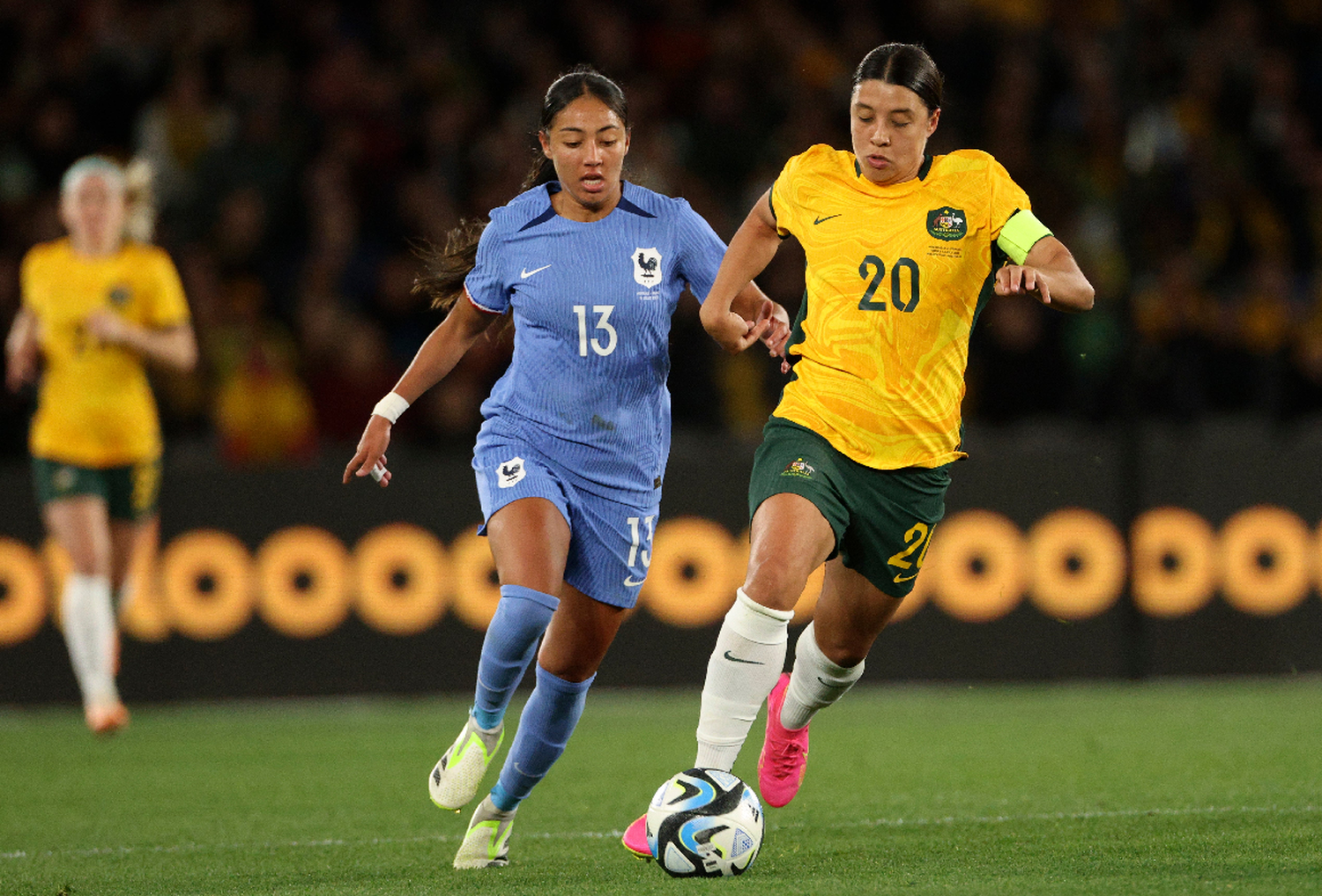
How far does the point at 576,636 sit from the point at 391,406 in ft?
2.97

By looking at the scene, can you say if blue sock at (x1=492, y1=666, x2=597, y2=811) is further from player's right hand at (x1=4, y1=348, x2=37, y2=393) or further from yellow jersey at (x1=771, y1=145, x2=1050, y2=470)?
player's right hand at (x1=4, y1=348, x2=37, y2=393)

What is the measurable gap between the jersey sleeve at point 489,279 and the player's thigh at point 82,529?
4043mm

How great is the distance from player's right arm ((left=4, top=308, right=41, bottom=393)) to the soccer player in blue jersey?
3.92 metres

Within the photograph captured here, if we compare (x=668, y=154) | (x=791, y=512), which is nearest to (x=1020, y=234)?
(x=791, y=512)

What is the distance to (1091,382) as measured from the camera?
11.7m

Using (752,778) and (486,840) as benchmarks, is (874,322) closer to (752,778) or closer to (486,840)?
(486,840)

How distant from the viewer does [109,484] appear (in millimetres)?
8945

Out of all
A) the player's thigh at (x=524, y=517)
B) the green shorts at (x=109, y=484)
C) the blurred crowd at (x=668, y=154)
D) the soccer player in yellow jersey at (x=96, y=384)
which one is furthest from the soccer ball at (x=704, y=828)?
the blurred crowd at (x=668, y=154)

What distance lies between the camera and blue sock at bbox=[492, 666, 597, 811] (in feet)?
17.4

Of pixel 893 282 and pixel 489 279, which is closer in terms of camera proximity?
pixel 893 282

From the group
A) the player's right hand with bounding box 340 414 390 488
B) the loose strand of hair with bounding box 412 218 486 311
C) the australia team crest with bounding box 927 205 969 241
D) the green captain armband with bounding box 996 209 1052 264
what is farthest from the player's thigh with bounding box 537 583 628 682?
the green captain armband with bounding box 996 209 1052 264

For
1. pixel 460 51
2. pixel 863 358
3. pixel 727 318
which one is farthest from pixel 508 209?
pixel 460 51

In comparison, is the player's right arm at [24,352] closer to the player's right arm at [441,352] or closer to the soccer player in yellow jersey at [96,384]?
the soccer player in yellow jersey at [96,384]

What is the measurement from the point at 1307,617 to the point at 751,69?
5.81m
